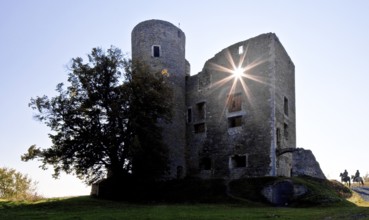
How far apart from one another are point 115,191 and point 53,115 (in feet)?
19.6

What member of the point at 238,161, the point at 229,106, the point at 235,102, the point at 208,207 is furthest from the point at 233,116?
the point at 208,207

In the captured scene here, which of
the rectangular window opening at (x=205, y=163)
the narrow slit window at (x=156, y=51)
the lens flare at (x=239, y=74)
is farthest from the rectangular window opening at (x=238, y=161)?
the narrow slit window at (x=156, y=51)

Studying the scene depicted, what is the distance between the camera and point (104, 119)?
2547 centimetres

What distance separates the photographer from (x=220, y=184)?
88.7 feet

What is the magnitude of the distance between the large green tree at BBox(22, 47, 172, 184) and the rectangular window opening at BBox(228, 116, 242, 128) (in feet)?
22.7

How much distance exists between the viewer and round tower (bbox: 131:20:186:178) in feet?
107

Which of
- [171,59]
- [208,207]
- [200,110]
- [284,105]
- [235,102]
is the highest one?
[171,59]

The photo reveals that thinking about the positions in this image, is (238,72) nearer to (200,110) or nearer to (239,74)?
(239,74)

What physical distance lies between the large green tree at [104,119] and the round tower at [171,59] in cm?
654

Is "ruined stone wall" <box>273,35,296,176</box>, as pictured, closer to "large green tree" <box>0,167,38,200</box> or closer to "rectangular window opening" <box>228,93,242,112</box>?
"rectangular window opening" <box>228,93,242,112</box>

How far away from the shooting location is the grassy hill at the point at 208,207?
15562 mm

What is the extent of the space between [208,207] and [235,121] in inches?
472

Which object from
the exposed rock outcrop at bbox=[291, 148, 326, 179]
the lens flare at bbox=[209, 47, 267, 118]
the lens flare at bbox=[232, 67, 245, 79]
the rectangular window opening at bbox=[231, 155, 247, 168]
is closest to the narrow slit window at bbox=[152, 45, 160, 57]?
the lens flare at bbox=[209, 47, 267, 118]

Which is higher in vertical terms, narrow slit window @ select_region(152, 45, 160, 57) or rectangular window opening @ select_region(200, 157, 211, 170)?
narrow slit window @ select_region(152, 45, 160, 57)
